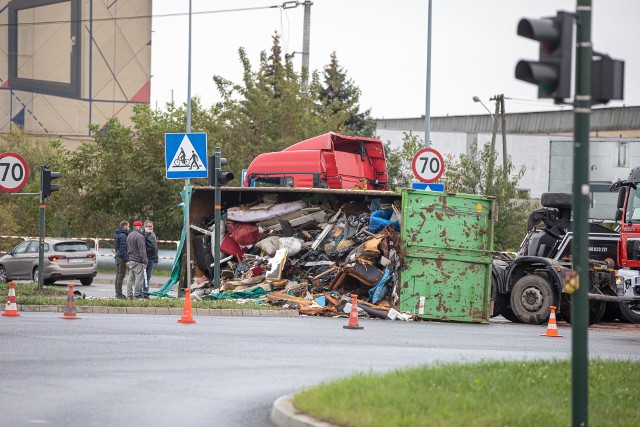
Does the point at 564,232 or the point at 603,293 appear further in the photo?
the point at 564,232

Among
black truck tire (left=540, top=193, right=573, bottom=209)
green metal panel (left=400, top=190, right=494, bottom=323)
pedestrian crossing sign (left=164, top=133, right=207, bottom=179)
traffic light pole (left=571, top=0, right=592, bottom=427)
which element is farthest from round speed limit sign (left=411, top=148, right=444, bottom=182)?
traffic light pole (left=571, top=0, right=592, bottom=427)

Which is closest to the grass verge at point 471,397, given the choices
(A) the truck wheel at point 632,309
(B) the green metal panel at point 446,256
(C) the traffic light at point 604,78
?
(C) the traffic light at point 604,78

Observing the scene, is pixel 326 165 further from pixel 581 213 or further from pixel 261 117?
pixel 581 213

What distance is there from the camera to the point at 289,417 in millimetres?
8398

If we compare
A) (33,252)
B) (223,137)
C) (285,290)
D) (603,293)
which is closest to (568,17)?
(603,293)

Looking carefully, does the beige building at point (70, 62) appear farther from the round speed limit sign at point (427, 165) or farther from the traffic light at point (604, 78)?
the traffic light at point (604, 78)

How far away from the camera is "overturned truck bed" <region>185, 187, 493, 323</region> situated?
2059cm

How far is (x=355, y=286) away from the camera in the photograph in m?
21.8

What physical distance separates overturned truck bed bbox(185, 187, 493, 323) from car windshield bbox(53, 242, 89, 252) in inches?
387

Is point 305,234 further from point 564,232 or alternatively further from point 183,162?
point 564,232

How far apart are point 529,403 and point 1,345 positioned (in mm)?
7145

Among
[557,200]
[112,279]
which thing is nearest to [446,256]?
[557,200]

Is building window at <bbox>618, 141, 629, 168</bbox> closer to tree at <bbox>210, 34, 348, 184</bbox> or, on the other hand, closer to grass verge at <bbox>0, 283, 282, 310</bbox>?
tree at <bbox>210, 34, 348, 184</bbox>

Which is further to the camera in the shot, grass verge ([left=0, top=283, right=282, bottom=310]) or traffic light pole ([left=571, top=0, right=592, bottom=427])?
grass verge ([left=0, top=283, right=282, bottom=310])
